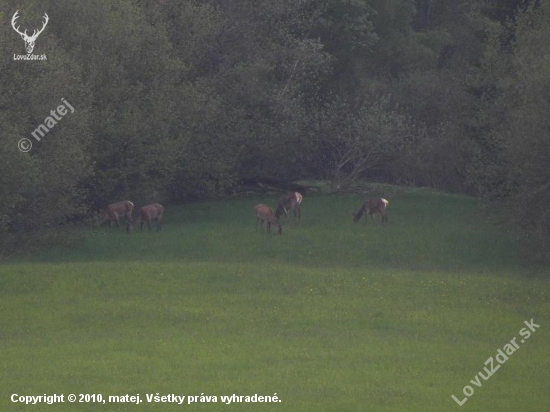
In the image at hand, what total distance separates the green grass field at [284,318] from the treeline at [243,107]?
2558 millimetres

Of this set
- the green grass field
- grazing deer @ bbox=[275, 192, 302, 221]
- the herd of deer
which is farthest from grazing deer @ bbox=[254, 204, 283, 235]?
grazing deer @ bbox=[275, 192, 302, 221]

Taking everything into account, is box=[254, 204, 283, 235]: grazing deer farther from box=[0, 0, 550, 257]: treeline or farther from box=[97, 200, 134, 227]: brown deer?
box=[97, 200, 134, 227]: brown deer

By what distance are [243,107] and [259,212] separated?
10.6 meters

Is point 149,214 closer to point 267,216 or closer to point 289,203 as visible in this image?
point 267,216

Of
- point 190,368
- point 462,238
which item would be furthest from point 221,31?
point 190,368

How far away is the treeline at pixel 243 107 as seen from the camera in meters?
29.3

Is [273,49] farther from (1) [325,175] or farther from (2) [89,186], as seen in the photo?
(2) [89,186]

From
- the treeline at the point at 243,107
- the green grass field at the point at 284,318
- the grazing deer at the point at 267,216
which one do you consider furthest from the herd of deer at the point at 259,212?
the treeline at the point at 243,107

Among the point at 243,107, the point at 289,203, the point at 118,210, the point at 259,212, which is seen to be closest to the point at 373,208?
the point at 289,203

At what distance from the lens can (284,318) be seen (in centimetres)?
2189

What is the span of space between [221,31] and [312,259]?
740 inches

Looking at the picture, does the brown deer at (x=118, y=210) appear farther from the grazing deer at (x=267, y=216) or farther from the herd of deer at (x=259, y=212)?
the grazing deer at (x=267, y=216)

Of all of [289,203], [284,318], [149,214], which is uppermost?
[284,318]

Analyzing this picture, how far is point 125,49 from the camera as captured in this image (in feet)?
131
